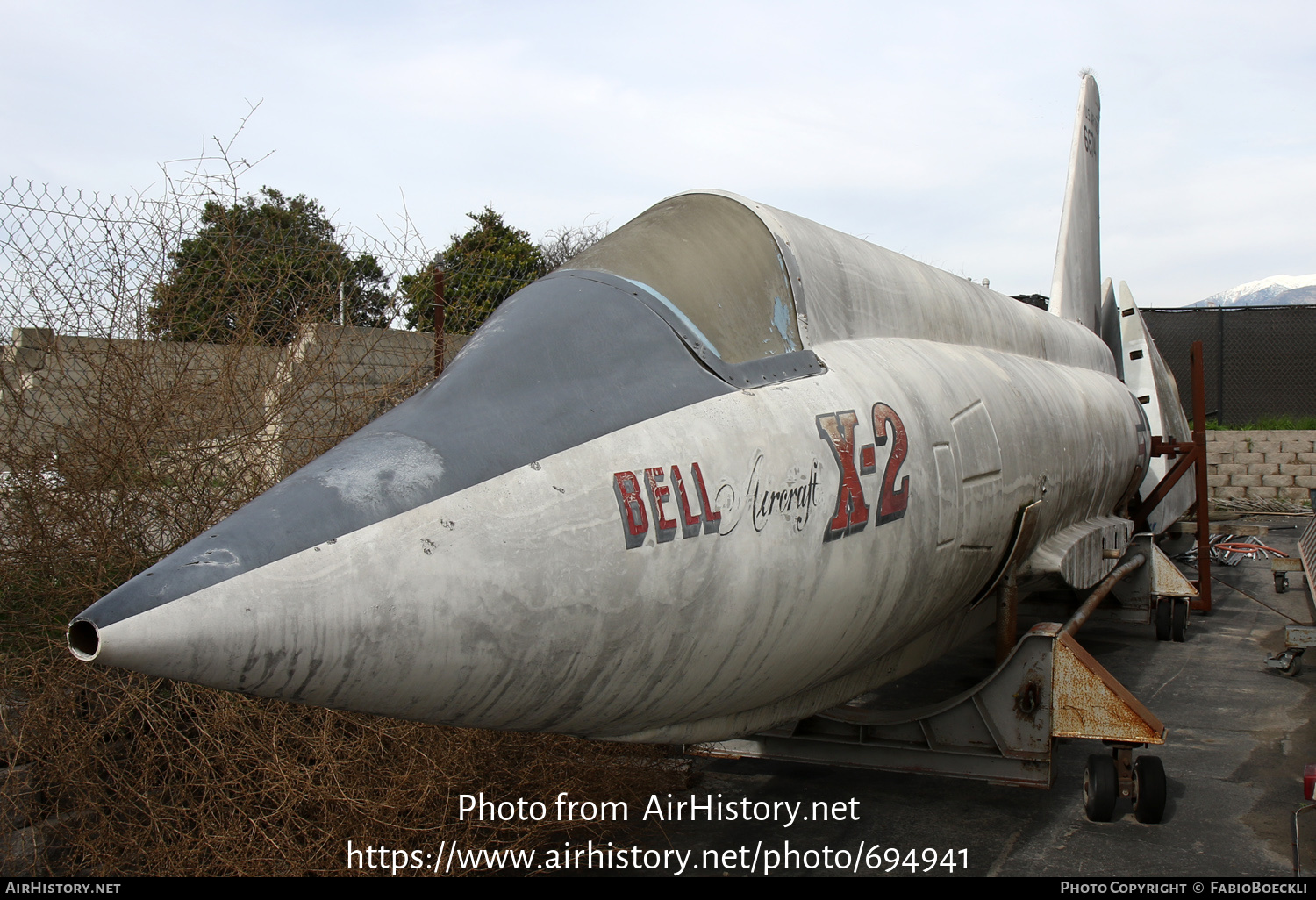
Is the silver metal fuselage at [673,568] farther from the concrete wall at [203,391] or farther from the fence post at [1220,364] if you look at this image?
the fence post at [1220,364]

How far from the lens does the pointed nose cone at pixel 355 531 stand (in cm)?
159

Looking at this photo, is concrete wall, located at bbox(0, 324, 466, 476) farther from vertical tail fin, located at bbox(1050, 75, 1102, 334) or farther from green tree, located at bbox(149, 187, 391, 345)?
vertical tail fin, located at bbox(1050, 75, 1102, 334)

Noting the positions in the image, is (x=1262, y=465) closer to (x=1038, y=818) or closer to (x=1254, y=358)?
(x=1254, y=358)

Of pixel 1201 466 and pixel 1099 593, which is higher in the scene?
pixel 1201 466

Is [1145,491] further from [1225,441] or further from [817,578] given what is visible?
[1225,441]

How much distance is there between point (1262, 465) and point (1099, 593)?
1426 centimetres

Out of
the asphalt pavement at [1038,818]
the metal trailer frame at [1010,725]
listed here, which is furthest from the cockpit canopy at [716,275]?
the asphalt pavement at [1038,818]

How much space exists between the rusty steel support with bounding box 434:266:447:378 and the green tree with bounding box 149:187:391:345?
0.25 metres

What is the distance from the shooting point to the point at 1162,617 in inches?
299

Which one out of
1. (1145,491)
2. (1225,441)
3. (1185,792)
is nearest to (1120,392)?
(1145,491)

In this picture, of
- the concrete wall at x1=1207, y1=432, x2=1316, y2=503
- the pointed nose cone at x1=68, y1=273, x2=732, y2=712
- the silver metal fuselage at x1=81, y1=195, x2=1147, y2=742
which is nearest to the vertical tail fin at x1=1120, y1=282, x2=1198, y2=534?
the silver metal fuselage at x1=81, y1=195, x2=1147, y2=742

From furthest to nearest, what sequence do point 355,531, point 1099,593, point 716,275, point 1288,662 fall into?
point 1288,662 < point 1099,593 < point 716,275 < point 355,531

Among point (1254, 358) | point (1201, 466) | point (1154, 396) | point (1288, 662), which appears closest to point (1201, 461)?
point (1201, 466)

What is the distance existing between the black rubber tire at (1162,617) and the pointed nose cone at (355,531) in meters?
6.69
